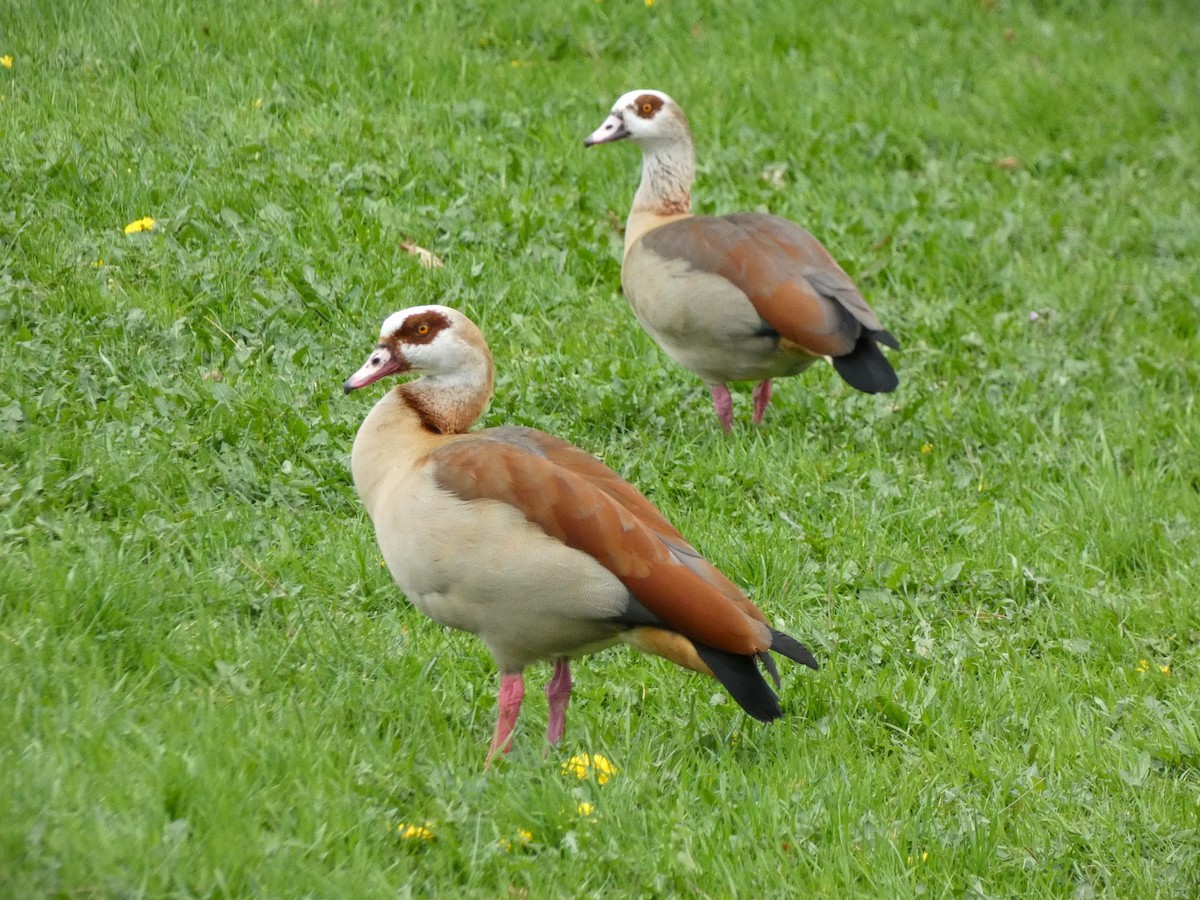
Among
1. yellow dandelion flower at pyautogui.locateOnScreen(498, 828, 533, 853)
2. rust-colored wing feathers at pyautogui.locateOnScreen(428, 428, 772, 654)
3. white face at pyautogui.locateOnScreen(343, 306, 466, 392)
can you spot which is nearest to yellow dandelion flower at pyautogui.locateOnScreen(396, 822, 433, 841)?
yellow dandelion flower at pyautogui.locateOnScreen(498, 828, 533, 853)

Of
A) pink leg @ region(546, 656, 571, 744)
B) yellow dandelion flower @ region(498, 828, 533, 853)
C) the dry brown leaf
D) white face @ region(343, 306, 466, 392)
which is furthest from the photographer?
the dry brown leaf

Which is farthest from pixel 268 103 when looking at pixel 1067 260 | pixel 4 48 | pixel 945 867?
pixel 945 867

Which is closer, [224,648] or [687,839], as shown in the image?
[687,839]

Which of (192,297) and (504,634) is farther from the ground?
(504,634)

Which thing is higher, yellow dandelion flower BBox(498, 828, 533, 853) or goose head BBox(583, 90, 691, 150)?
yellow dandelion flower BBox(498, 828, 533, 853)

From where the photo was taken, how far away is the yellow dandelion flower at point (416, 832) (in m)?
3.59

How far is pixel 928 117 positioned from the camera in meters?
9.35

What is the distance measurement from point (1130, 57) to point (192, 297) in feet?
24.6

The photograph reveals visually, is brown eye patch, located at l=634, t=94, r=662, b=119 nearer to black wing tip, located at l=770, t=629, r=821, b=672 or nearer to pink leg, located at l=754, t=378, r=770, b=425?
pink leg, located at l=754, t=378, r=770, b=425

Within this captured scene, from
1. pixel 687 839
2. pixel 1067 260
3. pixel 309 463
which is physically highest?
pixel 687 839

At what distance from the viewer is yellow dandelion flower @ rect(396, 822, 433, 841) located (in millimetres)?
3594

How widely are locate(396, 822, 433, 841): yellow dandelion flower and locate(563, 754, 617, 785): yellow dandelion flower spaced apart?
45 centimetres

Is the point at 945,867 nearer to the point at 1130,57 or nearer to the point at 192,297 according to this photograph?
the point at 192,297

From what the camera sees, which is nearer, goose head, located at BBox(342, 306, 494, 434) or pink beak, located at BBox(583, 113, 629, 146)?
goose head, located at BBox(342, 306, 494, 434)
